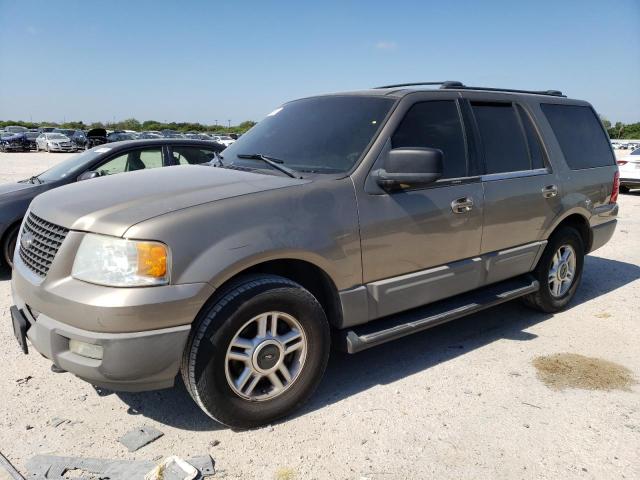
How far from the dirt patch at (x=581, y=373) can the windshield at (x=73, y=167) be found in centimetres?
533

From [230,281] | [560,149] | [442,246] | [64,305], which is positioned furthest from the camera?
[560,149]

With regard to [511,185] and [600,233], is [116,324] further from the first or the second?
[600,233]

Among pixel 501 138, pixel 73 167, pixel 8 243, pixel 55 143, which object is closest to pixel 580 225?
pixel 501 138

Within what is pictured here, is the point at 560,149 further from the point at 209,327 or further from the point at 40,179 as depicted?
the point at 40,179

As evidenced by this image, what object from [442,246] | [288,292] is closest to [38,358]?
[288,292]

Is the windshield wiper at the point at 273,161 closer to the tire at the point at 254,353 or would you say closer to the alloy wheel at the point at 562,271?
the tire at the point at 254,353

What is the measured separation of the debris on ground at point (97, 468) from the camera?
2.45m

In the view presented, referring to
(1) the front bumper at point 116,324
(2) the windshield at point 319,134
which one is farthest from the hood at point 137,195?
(2) the windshield at point 319,134

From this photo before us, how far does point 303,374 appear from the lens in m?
2.98

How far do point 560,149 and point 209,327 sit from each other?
359cm

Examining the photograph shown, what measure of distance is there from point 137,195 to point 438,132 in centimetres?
211

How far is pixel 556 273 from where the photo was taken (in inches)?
187

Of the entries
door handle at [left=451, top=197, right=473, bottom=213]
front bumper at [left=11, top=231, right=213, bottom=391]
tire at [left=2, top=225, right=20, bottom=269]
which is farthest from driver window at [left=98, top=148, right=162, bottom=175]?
door handle at [left=451, top=197, right=473, bottom=213]

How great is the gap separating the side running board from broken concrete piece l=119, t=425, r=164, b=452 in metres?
1.19
